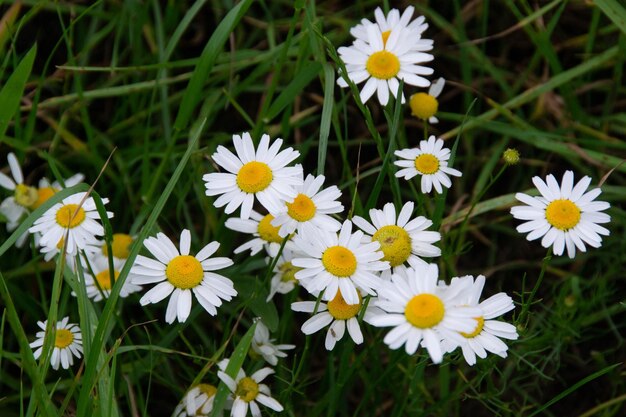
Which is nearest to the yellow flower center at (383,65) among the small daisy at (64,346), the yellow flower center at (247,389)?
the yellow flower center at (247,389)

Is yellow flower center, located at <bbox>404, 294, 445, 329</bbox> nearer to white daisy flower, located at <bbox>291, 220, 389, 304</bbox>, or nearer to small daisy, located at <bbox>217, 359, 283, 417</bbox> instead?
white daisy flower, located at <bbox>291, 220, 389, 304</bbox>

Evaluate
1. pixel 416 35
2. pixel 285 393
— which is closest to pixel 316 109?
pixel 416 35

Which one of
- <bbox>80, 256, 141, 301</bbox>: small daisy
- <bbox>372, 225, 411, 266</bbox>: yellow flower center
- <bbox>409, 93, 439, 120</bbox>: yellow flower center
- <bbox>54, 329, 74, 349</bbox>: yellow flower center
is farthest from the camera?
<bbox>409, 93, 439, 120</bbox>: yellow flower center

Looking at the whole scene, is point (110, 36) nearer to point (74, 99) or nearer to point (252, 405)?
point (74, 99)

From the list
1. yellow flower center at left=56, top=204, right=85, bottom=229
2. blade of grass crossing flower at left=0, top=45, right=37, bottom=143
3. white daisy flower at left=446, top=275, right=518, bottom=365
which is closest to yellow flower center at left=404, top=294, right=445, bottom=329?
white daisy flower at left=446, top=275, right=518, bottom=365

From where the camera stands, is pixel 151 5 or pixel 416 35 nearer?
pixel 416 35
